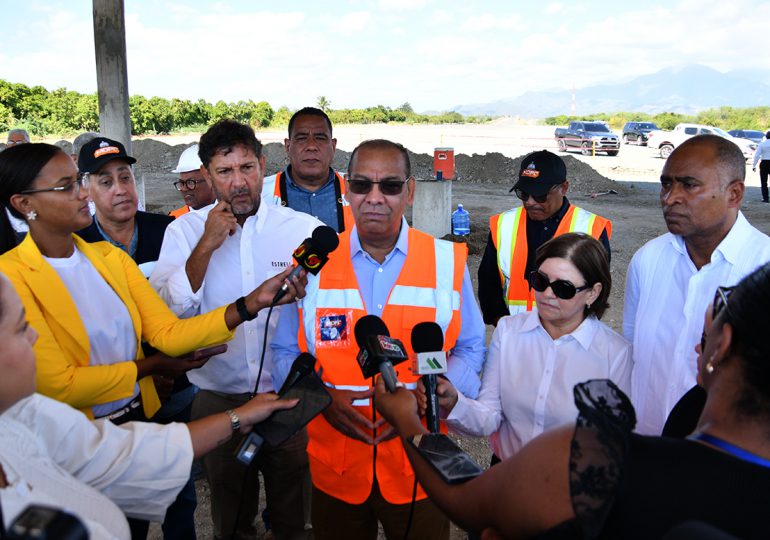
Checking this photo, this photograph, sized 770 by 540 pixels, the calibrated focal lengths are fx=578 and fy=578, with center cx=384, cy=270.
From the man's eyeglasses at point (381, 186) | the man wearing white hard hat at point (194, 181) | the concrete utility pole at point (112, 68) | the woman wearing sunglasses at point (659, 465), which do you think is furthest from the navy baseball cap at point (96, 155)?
the concrete utility pole at point (112, 68)

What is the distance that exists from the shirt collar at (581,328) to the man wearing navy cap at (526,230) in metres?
1.29

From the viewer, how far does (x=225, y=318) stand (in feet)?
8.50

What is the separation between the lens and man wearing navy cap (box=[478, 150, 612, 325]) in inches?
156

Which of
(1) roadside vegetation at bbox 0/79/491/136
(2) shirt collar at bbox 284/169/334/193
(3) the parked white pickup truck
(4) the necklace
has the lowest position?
(4) the necklace

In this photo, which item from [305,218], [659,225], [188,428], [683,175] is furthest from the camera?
[659,225]

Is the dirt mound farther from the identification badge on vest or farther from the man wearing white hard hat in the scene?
the identification badge on vest

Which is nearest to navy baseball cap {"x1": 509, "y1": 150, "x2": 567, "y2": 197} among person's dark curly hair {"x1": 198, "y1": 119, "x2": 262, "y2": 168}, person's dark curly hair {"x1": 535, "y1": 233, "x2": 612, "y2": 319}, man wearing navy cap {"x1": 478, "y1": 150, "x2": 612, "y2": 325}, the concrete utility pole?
man wearing navy cap {"x1": 478, "y1": 150, "x2": 612, "y2": 325}

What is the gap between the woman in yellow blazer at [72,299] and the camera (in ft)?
7.55

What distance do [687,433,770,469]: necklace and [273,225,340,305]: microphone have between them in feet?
5.18

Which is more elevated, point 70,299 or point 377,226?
point 377,226

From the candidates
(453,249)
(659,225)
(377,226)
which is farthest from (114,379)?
(659,225)

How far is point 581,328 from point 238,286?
177 centimetres

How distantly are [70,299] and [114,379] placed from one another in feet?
1.28

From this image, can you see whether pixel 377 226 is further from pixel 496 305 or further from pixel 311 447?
pixel 496 305
